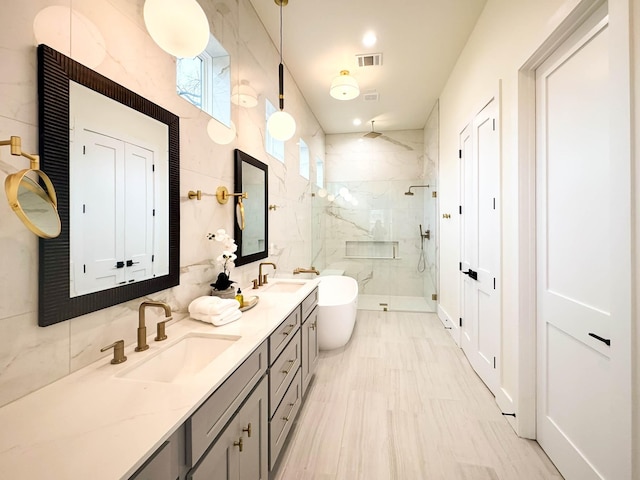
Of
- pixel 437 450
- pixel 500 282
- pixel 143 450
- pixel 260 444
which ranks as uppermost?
pixel 500 282

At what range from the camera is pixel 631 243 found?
1051mm

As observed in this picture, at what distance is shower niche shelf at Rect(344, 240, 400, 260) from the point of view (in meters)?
5.27

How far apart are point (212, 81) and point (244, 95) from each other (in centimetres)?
34

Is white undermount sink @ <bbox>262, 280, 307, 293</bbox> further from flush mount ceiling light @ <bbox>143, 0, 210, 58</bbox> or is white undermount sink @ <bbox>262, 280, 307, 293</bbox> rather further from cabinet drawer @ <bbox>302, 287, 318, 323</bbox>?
flush mount ceiling light @ <bbox>143, 0, 210, 58</bbox>

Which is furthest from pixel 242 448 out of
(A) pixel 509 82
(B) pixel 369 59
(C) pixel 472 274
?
(B) pixel 369 59

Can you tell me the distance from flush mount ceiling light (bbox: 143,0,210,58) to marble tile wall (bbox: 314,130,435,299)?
3880 mm

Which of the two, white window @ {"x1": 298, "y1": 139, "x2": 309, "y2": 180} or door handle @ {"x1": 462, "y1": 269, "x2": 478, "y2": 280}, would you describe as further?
white window @ {"x1": 298, "y1": 139, "x2": 309, "y2": 180}

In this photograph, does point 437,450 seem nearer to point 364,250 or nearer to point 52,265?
point 52,265

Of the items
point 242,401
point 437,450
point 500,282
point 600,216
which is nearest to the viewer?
point 242,401

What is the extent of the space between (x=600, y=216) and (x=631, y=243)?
1.04ft

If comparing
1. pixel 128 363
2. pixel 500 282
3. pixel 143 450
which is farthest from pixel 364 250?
pixel 143 450

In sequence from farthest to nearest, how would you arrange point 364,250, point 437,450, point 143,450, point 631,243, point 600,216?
point 364,250 < point 437,450 < point 600,216 < point 631,243 < point 143,450

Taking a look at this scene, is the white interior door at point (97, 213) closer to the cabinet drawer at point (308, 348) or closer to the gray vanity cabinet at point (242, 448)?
the gray vanity cabinet at point (242, 448)

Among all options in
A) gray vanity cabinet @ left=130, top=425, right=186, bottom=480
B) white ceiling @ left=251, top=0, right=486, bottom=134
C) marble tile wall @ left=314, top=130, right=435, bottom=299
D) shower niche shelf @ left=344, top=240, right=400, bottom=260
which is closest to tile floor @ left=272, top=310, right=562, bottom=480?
gray vanity cabinet @ left=130, top=425, right=186, bottom=480
